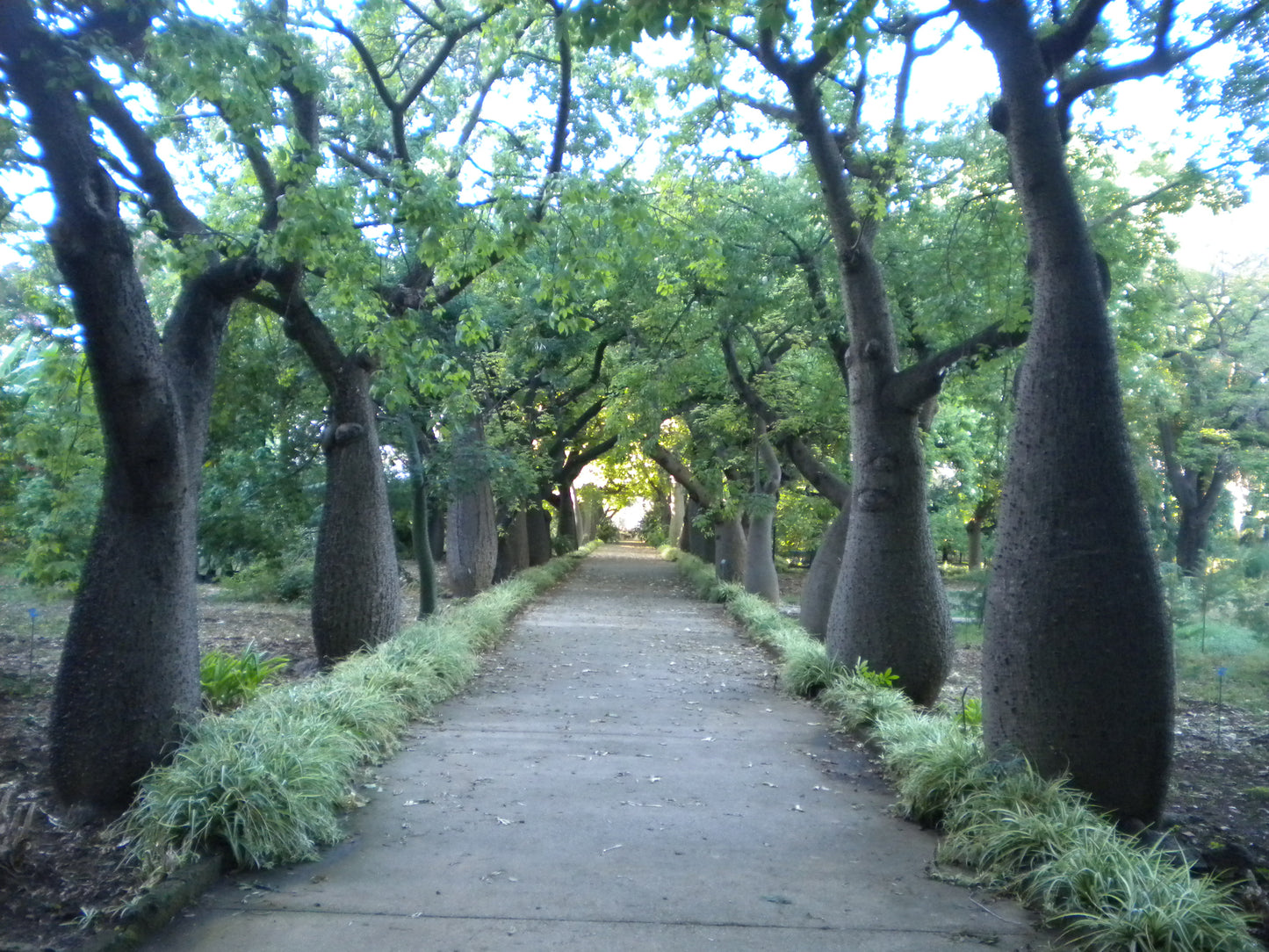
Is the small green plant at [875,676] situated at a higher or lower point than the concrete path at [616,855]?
higher

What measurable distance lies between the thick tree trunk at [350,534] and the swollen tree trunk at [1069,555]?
7.33 m

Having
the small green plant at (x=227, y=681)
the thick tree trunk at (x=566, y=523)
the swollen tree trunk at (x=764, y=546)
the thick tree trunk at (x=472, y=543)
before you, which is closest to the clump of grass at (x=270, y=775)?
the small green plant at (x=227, y=681)

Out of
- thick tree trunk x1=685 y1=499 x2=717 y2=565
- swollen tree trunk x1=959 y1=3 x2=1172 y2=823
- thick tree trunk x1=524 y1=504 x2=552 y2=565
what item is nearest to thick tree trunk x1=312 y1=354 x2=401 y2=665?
swollen tree trunk x1=959 y1=3 x2=1172 y2=823

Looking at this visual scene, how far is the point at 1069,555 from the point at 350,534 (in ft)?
26.1

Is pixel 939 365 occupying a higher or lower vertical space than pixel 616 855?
higher

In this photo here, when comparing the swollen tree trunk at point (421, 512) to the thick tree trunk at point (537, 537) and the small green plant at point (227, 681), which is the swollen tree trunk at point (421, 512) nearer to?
the small green plant at point (227, 681)

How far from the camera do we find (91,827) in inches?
229

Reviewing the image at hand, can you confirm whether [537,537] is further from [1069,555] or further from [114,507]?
[1069,555]

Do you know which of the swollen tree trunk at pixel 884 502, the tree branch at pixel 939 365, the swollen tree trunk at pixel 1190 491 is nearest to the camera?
the tree branch at pixel 939 365

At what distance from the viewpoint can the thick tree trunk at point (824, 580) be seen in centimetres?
1548

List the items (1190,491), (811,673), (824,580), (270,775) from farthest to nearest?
(1190,491), (824,580), (811,673), (270,775)

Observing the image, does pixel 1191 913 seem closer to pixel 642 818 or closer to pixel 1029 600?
pixel 1029 600

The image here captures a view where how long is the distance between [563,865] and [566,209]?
5.82 meters

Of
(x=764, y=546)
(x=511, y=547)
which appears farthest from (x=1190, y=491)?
(x=511, y=547)
